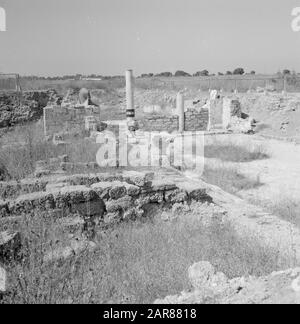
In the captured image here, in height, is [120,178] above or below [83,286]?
above

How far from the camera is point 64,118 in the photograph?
1612cm

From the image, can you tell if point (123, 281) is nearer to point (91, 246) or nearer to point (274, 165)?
point (91, 246)

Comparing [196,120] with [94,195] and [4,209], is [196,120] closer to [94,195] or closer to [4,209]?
[94,195]

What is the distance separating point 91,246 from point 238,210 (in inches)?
114

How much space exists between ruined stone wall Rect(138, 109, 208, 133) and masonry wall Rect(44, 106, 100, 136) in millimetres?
3820

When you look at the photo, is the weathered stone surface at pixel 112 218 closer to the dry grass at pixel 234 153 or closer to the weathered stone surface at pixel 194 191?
the weathered stone surface at pixel 194 191

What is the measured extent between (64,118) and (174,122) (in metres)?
6.61

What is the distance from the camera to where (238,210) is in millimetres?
6391

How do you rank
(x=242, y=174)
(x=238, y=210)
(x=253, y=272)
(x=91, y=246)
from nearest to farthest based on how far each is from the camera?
(x=253, y=272)
(x=91, y=246)
(x=238, y=210)
(x=242, y=174)

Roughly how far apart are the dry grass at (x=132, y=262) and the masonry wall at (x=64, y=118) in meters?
10.7

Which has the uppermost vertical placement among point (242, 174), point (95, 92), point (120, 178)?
point (95, 92)

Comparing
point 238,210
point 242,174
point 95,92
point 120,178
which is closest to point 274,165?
point 242,174

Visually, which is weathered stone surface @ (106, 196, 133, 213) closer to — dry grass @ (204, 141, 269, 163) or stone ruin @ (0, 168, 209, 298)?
stone ruin @ (0, 168, 209, 298)
